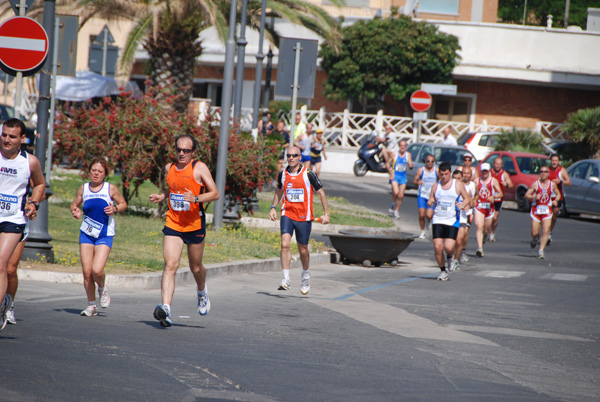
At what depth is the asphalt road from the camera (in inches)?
255

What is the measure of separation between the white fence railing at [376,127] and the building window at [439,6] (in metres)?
10.7

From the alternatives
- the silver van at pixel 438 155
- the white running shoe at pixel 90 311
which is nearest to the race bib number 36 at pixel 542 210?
the silver van at pixel 438 155

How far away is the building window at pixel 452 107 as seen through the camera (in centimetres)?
4444

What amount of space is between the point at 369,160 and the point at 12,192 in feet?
93.8

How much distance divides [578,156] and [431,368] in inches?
1023

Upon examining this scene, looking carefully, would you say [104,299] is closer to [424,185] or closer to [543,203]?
[543,203]

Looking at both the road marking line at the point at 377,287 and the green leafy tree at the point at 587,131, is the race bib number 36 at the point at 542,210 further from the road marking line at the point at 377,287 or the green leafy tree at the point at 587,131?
the green leafy tree at the point at 587,131

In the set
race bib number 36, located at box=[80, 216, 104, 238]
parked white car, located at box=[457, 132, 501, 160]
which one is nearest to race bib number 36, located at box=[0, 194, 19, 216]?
race bib number 36, located at box=[80, 216, 104, 238]

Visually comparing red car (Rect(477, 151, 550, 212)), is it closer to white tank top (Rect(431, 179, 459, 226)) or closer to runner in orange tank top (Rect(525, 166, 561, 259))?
runner in orange tank top (Rect(525, 166, 561, 259))

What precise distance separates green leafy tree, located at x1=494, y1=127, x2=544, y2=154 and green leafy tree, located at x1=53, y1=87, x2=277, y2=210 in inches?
699

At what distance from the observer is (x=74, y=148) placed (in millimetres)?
17969

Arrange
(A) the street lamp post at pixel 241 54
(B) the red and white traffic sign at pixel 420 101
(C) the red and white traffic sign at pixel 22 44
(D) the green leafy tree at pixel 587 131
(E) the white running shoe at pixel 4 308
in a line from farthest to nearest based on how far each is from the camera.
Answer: (B) the red and white traffic sign at pixel 420 101 < (D) the green leafy tree at pixel 587 131 < (A) the street lamp post at pixel 241 54 < (C) the red and white traffic sign at pixel 22 44 < (E) the white running shoe at pixel 4 308

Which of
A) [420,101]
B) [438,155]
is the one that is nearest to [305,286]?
[438,155]

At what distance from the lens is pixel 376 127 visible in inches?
1547
